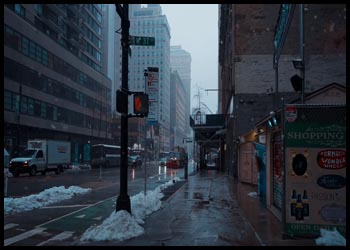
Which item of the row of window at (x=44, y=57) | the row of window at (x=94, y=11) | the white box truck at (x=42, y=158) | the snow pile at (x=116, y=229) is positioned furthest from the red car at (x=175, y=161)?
the snow pile at (x=116, y=229)

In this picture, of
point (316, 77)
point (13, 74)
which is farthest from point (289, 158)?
point (13, 74)

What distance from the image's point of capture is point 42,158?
3756 centimetres

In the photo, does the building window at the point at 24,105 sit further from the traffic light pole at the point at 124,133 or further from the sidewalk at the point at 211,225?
the traffic light pole at the point at 124,133

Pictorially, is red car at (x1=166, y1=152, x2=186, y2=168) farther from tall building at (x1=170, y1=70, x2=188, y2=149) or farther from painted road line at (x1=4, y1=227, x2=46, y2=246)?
tall building at (x1=170, y1=70, x2=188, y2=149)

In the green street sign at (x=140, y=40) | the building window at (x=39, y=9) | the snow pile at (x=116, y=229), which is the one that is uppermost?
the building window at (x=39, y=9)

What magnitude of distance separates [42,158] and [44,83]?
26.1 meters

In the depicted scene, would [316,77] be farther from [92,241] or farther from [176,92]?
[176,92]

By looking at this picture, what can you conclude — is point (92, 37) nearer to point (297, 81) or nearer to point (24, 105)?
point (24, 105)

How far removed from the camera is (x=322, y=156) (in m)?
9.14

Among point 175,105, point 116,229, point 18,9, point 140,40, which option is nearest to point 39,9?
point 18,9

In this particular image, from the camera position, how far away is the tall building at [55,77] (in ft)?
172

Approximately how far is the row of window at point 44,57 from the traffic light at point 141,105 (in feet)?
144

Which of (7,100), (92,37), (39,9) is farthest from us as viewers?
(92,37)

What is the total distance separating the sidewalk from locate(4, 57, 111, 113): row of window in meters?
41.3
